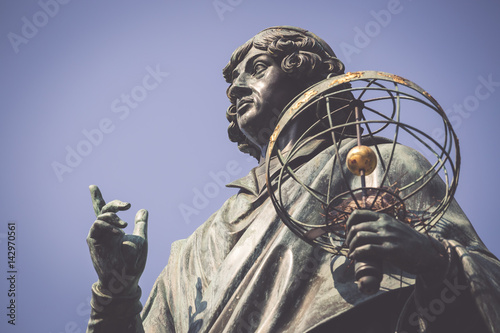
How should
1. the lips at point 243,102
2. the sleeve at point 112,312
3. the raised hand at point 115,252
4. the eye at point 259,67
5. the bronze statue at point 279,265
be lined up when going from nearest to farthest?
the bronze statue at point 279,265
the raised hand at point 115,252
the sleeve at point 112,312
the lips at point 243,102
the eye at point 259,67

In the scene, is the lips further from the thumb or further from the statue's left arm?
the statue's left arm

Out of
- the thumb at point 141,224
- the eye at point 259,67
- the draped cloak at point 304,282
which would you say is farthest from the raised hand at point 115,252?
the eye at point 259,67

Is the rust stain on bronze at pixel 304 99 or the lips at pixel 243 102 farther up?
the lips at pixel 243 102

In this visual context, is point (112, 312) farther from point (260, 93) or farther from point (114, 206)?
point (260, 93)

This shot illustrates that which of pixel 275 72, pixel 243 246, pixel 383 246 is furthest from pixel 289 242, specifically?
pixel 275 72

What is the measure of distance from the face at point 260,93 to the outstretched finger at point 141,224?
2.14 m

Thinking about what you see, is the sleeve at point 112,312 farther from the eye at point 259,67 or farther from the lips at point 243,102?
the eye at point 259,67

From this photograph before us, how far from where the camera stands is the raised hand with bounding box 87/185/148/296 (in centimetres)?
897

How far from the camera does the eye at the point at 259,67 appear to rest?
450 inches

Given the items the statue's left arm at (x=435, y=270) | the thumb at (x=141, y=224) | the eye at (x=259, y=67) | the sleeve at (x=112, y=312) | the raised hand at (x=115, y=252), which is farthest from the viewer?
the eye at (x=259, y=67)

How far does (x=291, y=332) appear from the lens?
854 centimetres

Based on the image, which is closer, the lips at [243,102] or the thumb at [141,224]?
the thumb at [141,224]

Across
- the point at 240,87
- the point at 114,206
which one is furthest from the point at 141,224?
the point at 240,87

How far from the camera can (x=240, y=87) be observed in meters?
11.3
